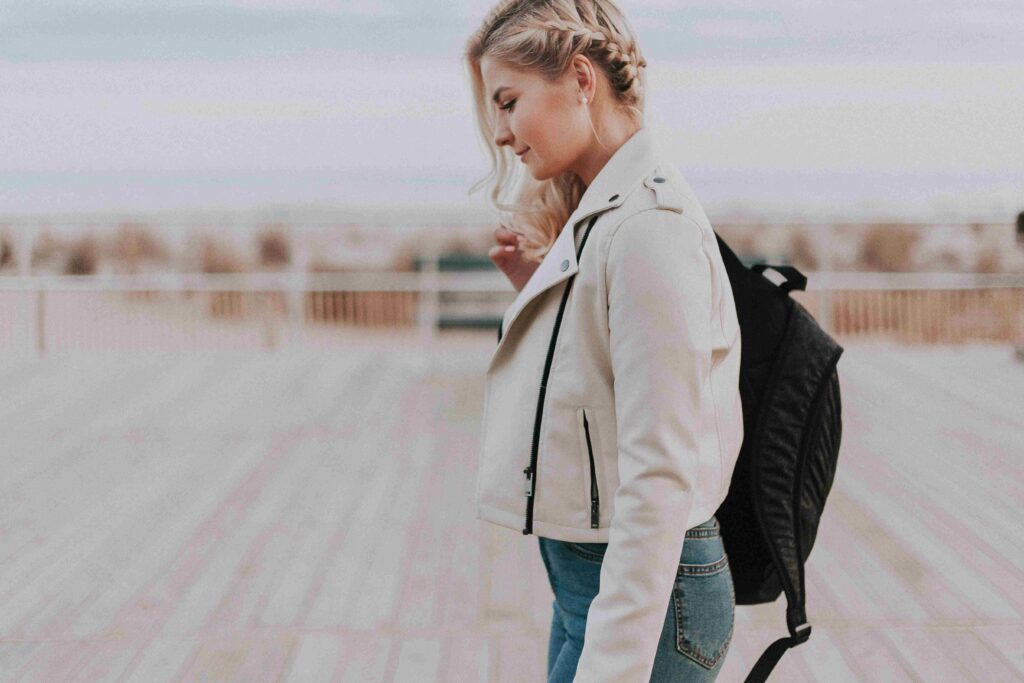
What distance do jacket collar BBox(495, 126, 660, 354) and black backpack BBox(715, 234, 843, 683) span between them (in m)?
0.20

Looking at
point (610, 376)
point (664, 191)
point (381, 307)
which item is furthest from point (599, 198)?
point (381, 307)

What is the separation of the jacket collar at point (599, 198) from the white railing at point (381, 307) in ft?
20.2

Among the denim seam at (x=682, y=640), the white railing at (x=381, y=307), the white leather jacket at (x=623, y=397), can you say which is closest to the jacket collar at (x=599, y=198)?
the white leather jacket at (x=623, y=397)

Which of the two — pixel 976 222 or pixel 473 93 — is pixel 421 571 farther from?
pixel 976 222

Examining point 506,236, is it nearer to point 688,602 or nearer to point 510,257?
point 510,257

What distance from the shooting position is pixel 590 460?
50.6 inches

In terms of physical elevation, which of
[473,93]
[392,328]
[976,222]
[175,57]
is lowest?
[392,328]

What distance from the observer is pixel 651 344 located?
1.16 metres

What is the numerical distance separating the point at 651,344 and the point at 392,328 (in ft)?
29.3

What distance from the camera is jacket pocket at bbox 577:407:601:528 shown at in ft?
4.20

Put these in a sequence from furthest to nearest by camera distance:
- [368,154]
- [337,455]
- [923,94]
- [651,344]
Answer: [923,94], [368,154], [337,455], [651,344]

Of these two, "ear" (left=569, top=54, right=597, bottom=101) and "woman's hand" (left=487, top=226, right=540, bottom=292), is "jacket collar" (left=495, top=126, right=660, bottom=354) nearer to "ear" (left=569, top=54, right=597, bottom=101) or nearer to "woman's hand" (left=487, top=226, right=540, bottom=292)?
"ear" (left=569, top=54, right=597, bottom=101)

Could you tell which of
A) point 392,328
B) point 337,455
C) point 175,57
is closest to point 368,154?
point 175,57

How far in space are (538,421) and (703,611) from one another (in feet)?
0.95
